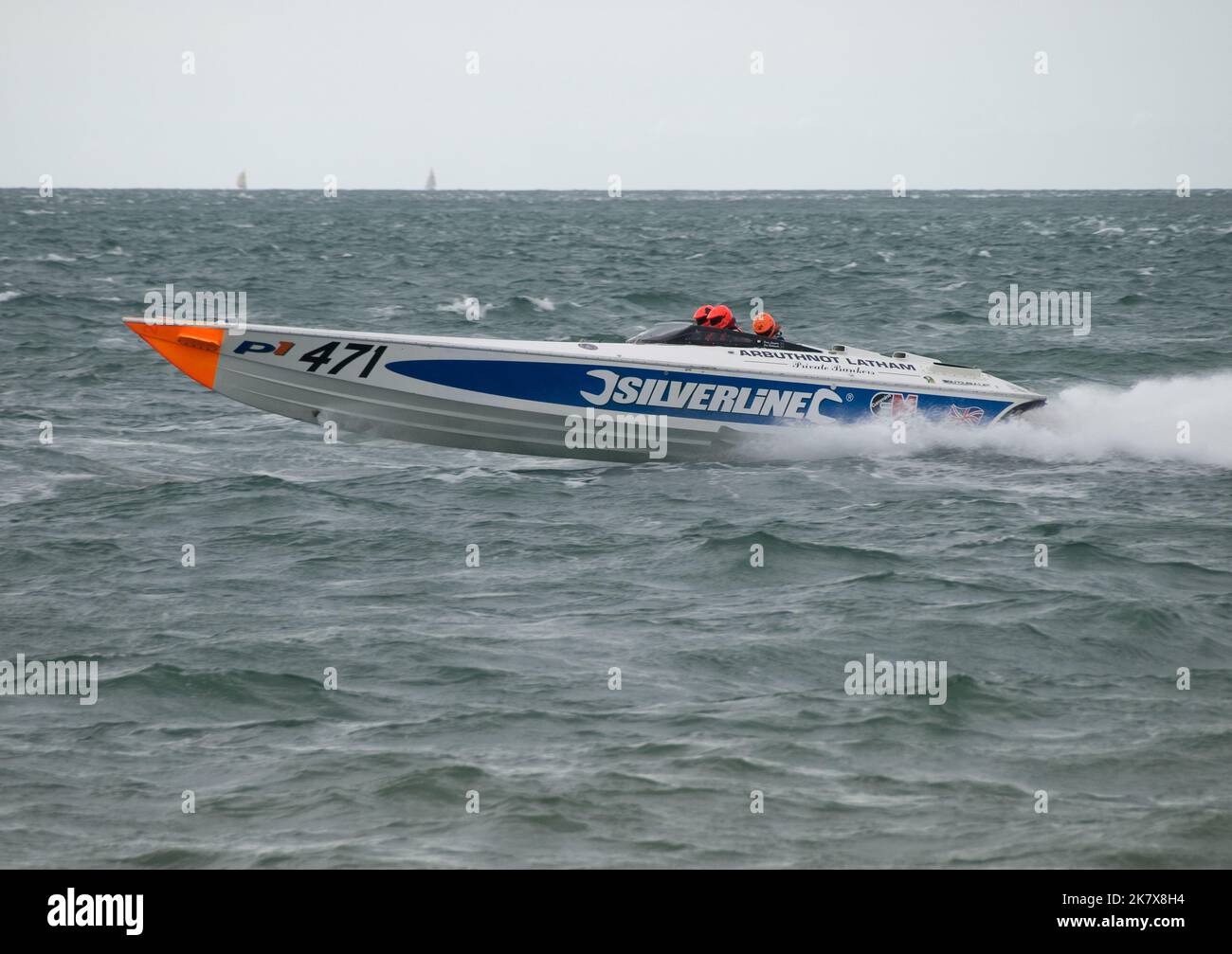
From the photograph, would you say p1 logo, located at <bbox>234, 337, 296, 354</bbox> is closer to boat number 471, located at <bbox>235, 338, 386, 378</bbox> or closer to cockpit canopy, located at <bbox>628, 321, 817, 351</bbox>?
boat number 471, located at <bbox>235, 338, 386, 378</bbox>

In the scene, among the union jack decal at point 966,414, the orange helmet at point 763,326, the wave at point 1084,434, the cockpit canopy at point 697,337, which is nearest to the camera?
the cockpit canopy at point 697,337

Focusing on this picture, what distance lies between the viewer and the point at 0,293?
29.6m

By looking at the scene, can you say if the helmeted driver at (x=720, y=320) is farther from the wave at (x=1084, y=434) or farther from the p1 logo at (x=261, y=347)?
the p1 logo at (x=261, y=347)

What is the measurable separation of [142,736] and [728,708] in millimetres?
3153

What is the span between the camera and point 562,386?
13.5 m

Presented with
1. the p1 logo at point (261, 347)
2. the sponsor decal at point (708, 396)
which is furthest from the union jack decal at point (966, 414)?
the p1 logo at point (261, 347)

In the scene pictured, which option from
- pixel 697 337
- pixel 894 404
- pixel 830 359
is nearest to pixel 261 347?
pixel 697 337

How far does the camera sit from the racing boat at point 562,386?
43.4 ft

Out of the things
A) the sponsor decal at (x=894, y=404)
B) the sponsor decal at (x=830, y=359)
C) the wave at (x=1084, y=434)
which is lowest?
the wave at (x=1084, y=434)

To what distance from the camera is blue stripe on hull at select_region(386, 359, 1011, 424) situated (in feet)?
43.9

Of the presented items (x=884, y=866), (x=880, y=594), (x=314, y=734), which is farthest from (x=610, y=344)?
(x=884, y=866)

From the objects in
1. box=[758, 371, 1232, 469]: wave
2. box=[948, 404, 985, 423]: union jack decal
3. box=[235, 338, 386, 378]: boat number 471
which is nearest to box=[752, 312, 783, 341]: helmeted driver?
box=[758, 371, 1232, 469]: wave

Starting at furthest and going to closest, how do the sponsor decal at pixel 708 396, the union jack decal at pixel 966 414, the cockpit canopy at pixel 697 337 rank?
the union jack decal at pixel 966 414
the cockpit canopy at pixel 697 337
the sponsor decal at pixel 708 396

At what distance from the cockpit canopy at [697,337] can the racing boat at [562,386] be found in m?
0.01
